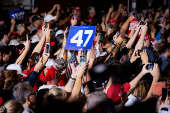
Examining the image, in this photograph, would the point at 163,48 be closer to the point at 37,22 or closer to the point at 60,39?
the point at 60,39

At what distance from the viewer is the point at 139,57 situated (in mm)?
4387

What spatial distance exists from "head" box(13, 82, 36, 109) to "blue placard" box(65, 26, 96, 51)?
4.20 feet

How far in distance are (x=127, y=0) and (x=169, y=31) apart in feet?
25.2

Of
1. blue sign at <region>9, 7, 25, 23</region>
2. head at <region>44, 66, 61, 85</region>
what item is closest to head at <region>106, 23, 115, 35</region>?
blue sign at <region>9, 7, 25, 23</region>

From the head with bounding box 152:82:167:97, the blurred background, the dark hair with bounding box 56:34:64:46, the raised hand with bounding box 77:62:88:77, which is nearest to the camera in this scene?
the raised hand with bounding box 77:62:88:77

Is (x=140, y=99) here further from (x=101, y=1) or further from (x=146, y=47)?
(x=101, y=1)

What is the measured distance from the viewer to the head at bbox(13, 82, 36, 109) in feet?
9.71

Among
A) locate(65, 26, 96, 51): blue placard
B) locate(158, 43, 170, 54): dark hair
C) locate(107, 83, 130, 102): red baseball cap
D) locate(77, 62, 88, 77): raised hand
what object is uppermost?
locate(65, 26, 96, 51): blue placard

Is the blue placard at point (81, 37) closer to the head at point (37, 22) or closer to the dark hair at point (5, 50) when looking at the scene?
the dark hair at point (5, 50)

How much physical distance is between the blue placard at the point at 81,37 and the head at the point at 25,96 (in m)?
1.28

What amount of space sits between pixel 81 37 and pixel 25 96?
153 cm

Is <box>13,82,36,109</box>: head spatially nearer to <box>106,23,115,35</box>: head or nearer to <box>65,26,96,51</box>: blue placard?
<box>65,26,96,51</box>: blue placard

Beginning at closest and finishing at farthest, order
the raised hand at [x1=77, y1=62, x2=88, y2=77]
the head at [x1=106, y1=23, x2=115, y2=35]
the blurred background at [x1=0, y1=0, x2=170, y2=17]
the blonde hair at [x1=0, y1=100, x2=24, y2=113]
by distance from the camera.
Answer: the blonde hair at [x1=0, y1=100, x2=24, y2=113]
the raised hand at [x1=77, y1=62, x2=88, y2=77]
the head at [x1=106, y1=23, x2=115, y2=35]
the blurred background at [x1=0, y1=0, x2=170, y2=17]

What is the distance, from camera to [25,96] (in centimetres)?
298
